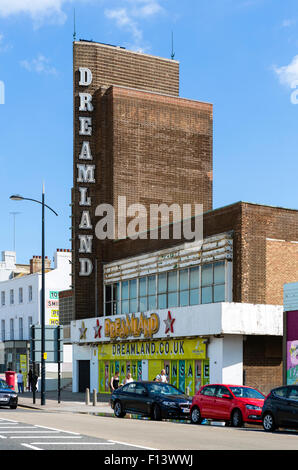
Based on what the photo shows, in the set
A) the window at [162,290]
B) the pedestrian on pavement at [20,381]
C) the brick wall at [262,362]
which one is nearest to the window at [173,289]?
the window at [162,290]

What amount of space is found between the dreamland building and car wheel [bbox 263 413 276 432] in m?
12.0

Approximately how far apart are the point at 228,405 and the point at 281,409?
294cm

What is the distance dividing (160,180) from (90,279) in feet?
24.9

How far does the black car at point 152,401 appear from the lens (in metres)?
26.2

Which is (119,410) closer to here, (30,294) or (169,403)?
(169,403)

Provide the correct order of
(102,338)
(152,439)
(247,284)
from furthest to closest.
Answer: (102,338) → (247,284) → (152,439)

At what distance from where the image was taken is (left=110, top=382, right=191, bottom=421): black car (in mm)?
26156

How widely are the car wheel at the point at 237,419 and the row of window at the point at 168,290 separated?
1240 centimetres

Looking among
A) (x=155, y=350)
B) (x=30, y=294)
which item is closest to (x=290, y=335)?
(x=155, y=350)

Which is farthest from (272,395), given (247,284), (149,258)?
(149,258)

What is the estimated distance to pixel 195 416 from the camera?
25859 millimetres
